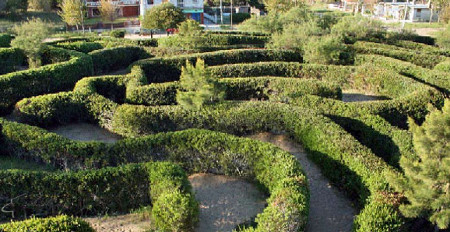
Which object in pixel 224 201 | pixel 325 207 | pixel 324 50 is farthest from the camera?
pixel 324 50

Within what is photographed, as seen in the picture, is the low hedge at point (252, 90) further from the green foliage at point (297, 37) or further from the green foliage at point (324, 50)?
the green foliage at point (297, 37)

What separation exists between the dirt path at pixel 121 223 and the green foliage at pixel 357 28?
892 inches

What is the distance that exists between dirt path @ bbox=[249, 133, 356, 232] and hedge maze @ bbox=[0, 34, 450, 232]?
34cm

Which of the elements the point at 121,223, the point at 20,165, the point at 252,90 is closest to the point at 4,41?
the point at 20,165

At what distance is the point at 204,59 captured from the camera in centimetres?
2159

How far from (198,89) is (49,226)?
7.76m

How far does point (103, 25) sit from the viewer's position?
48.6 m

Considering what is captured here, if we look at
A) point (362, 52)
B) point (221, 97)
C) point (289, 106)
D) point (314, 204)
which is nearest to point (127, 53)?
point (221, 97)

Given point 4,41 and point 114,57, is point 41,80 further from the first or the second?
point 4,41

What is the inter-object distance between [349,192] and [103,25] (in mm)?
45474

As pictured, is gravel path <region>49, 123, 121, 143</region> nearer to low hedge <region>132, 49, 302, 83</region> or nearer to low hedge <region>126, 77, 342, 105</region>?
low hedge <region>126, 77, 342, 105</region>

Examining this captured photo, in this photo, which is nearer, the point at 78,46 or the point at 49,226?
the point at 49,226

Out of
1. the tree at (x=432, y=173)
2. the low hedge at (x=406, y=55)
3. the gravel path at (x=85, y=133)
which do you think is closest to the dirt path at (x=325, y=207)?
the tree at (x=432, y=173)

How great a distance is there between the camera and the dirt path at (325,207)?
31.3ft
